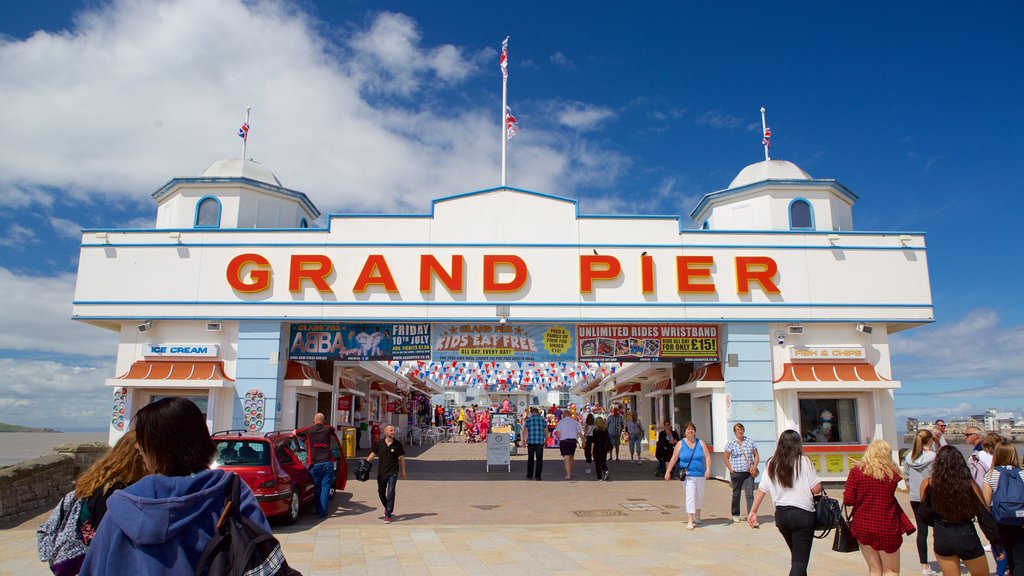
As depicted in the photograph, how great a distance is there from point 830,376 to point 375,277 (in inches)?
429

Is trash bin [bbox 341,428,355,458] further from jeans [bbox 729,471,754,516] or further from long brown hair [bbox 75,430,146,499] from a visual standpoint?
long brown hair [bbox 75,430,146,499]

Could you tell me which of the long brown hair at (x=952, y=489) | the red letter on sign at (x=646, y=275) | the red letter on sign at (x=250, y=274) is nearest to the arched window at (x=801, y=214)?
the red letter on sign at (x=646, y=275)

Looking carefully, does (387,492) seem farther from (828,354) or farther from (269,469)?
(828,354)

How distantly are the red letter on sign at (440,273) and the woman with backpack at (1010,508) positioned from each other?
11675 mm

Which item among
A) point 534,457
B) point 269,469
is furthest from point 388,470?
point 534,457

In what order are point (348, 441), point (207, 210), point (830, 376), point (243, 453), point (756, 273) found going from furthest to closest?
1. point (348, 441)
2. point (207, 210)
3. point (756, 273)
4. point (830, 376)
5. point (243, 453)

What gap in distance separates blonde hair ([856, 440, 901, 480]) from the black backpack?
542 cm

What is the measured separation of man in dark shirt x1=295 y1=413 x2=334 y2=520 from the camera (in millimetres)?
11914

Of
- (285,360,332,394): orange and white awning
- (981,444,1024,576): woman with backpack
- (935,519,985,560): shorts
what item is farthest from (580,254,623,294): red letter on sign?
(935,519,985,560): shorts

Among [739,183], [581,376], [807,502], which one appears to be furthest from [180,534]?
[581,376]

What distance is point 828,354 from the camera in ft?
54.3

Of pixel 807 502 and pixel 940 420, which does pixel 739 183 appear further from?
pixel 807 502

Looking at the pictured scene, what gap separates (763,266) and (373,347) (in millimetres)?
9599

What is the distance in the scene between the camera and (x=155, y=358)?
1641cm
